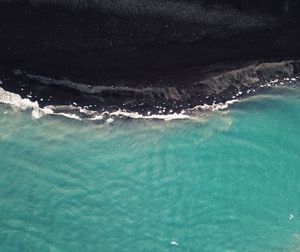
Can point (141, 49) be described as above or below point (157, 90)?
above

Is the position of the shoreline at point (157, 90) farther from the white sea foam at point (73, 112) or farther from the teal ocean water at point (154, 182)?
the teal ocean water at point (154, 182)

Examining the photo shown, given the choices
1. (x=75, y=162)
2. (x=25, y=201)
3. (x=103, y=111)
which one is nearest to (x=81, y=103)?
(x=103, y=111)

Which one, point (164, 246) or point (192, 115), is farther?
point (192, 115)

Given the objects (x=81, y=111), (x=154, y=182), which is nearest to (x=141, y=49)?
(x=81, y=111)

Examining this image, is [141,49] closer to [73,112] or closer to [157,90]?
[157,90]

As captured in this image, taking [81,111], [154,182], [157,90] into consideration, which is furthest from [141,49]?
[154,182]

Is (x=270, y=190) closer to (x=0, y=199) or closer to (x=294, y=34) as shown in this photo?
(x=294, y=34)

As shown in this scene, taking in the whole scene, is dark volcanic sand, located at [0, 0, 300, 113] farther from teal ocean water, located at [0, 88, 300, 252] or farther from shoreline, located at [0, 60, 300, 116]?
teal ocean water, located at [0, 88, 300, 252]

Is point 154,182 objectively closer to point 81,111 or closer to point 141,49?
point 81,111

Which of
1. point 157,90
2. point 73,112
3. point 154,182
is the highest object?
point 157,90

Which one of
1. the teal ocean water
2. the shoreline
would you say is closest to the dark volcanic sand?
the shoreline
